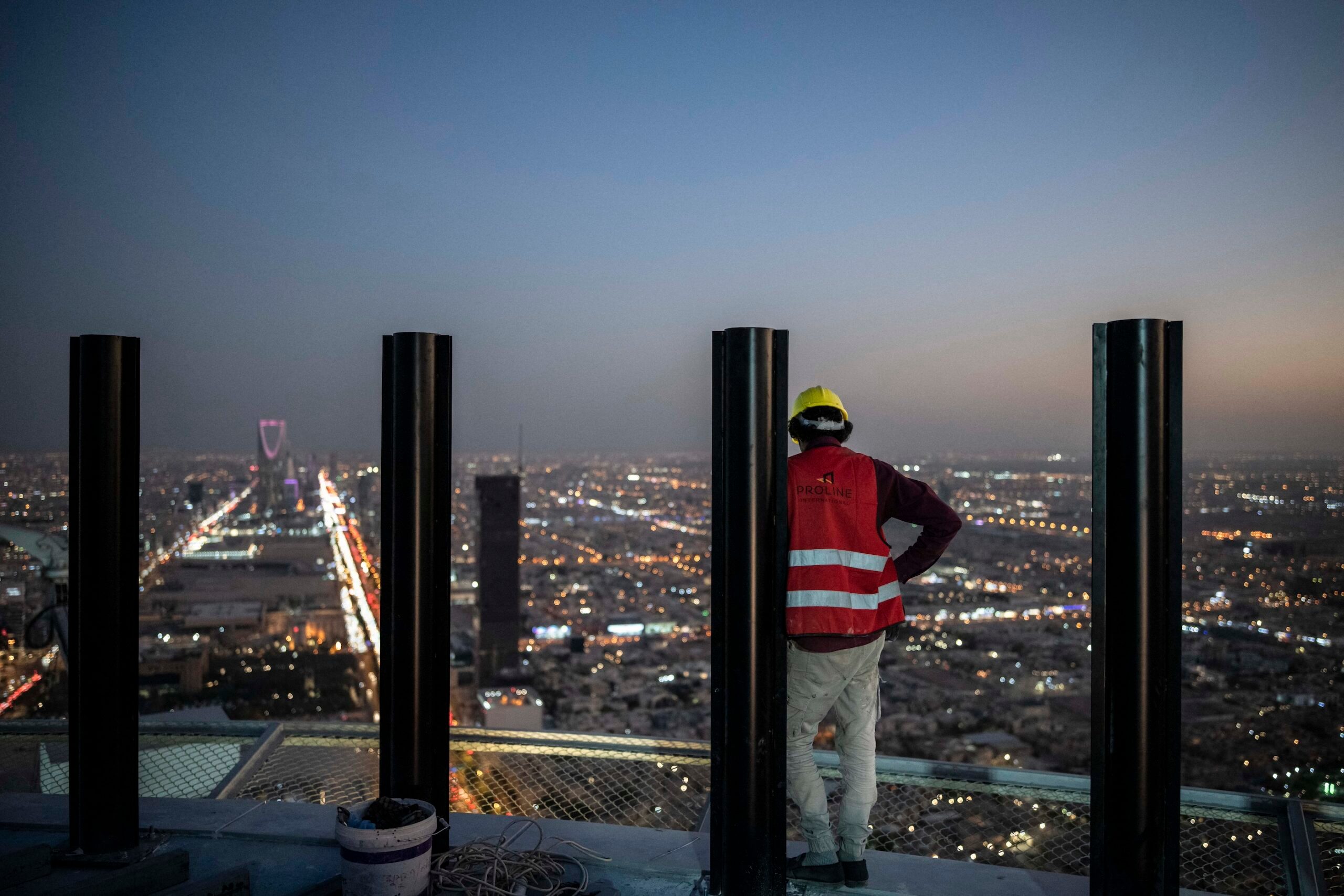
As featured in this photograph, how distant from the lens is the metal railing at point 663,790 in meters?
3.25

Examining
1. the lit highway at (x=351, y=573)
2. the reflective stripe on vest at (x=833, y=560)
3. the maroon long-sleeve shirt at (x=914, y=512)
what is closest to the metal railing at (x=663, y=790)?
the maroon long-sleeve shirt at (x=914, y=512)

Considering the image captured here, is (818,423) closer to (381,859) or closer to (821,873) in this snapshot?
(821,873)

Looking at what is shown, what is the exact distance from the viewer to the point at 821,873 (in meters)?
3.03

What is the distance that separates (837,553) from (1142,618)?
97 centimetres

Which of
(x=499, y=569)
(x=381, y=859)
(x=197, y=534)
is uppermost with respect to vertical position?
(x=381, y=859)

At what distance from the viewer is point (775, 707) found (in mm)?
2926

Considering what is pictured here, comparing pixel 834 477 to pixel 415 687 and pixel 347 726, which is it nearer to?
pixel 415 687

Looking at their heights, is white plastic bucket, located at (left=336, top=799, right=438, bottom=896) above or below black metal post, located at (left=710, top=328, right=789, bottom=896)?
below

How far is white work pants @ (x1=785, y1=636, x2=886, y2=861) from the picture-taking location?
119 inches

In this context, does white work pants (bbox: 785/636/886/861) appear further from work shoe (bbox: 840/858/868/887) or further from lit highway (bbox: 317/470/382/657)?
lit highway (bbox: 317/470/382/657)

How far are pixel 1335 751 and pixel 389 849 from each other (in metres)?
9.84

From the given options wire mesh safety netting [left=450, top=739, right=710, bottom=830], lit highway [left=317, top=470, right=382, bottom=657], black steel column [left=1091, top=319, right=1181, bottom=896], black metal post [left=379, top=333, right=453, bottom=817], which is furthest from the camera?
lit highway [left=317, top=470, right=382, bottom=657]

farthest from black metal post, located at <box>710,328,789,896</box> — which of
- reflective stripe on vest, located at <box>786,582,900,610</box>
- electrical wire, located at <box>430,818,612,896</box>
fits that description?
electrical wire, located at <box>430,818,612,896</box>

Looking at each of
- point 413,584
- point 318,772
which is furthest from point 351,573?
point 413,584
